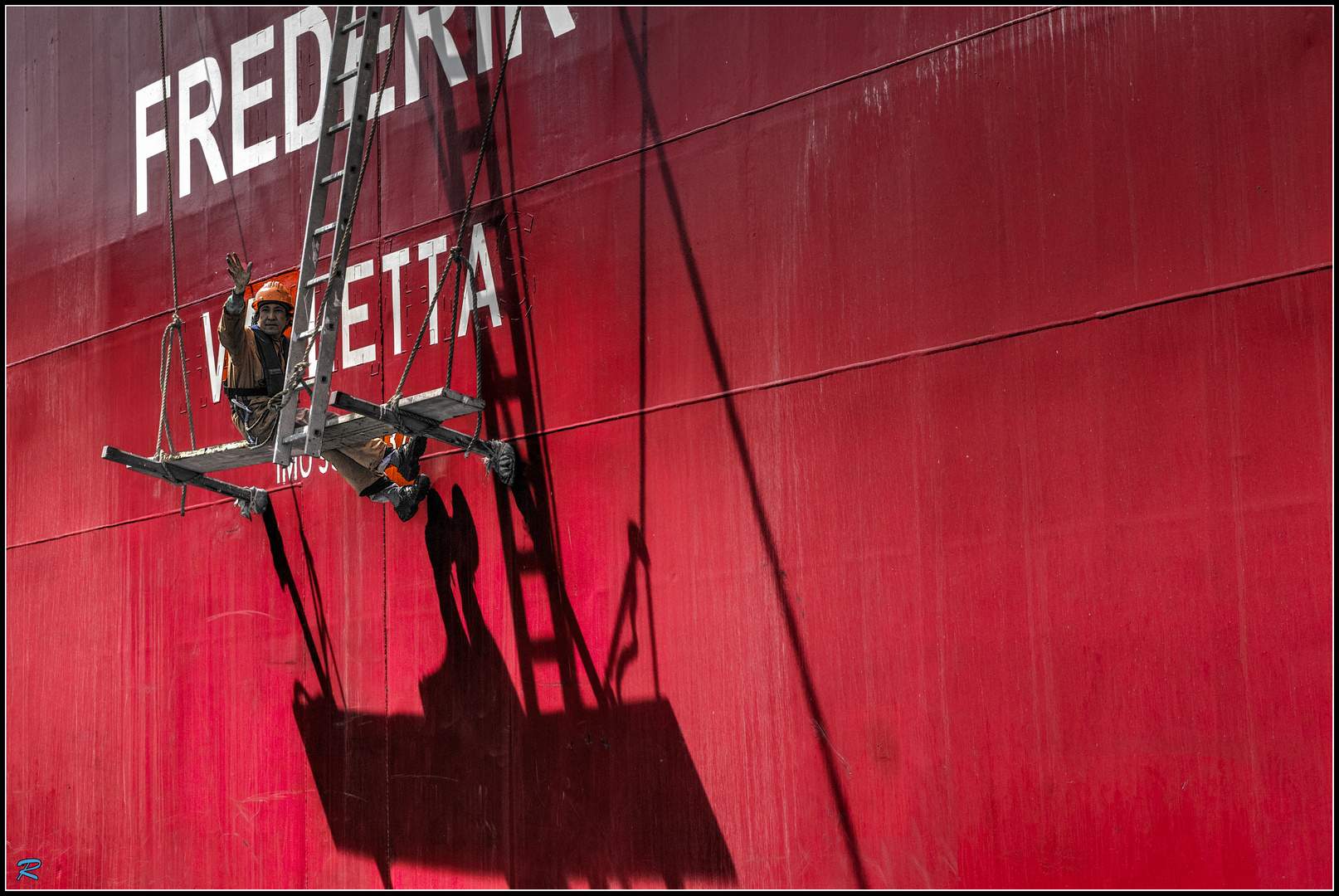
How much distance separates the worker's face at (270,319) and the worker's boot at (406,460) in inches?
40.7

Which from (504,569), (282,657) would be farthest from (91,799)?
(504,569)

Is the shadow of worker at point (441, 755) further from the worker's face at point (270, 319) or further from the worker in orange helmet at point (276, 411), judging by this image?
the worker's face at point (270, 319)

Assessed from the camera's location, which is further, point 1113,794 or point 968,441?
point 968,441

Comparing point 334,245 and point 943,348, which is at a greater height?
point 334,245

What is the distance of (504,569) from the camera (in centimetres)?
639

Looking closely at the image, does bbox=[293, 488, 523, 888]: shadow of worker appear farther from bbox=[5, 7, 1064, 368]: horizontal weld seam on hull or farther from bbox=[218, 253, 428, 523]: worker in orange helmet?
bbox=[5, 7, 1064, 368]: horizontal weld seam on hull

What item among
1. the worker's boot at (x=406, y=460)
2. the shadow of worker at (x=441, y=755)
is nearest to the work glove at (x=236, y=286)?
the worker's boot at (x=406, y=460)

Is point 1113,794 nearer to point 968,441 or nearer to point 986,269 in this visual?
point 968,441

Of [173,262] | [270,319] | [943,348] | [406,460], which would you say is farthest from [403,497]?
[943,348]

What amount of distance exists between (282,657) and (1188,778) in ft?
16.6

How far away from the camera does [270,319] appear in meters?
6.67

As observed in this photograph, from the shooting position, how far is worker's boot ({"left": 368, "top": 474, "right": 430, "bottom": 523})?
6.59m

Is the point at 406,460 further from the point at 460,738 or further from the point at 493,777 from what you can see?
the point at 493,777

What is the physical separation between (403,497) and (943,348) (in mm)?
3121
